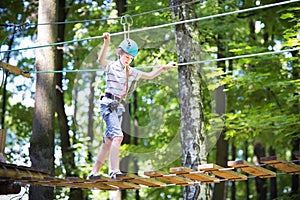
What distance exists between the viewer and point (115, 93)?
5164mm

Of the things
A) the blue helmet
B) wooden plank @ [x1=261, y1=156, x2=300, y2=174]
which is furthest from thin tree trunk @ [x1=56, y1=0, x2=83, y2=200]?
wooden plank @ [x1=261, y1=156, x2=300, y2=174]

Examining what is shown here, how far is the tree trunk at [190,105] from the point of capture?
19.3ft

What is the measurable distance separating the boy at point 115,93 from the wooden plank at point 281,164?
52.6 inches

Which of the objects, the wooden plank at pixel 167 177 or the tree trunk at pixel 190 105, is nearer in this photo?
the wooden plank at pixel 167 177

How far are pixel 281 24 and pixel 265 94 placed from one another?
1.17 m

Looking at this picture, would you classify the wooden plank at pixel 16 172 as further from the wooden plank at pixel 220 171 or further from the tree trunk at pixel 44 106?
the wooden plank at pixel 220 171

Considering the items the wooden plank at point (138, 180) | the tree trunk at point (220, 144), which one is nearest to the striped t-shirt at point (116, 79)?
the wooden plank at point (138, 180)

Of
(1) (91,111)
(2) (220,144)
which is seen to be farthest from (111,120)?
(1) (91,111)

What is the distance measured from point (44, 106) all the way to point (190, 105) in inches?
71.8

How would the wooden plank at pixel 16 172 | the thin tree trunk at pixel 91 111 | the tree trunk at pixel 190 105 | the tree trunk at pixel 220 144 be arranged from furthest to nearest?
the thin tree trunk at pixel 91 111 < the tree trunk at pixel 220 144 < the tree trunk at pixel 190 105 < the wooden plank at pixel 16 172

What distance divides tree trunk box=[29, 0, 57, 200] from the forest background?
0.40 feet

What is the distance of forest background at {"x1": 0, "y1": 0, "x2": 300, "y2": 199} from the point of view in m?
7.86

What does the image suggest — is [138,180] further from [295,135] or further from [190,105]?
[295,135]

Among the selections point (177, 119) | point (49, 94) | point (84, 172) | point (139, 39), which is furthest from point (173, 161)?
point (49, 94)
